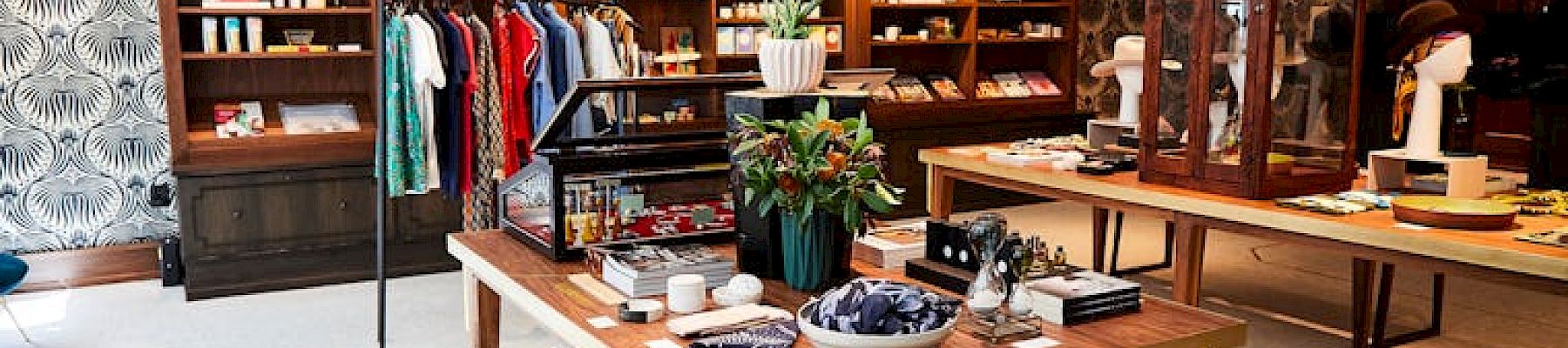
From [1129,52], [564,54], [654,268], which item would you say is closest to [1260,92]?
[1129,52]

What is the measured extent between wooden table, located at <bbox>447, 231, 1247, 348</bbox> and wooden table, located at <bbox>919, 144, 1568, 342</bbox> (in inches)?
43.8

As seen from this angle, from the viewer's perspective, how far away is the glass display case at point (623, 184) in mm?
3234

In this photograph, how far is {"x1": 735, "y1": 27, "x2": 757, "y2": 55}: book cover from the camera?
7.25m

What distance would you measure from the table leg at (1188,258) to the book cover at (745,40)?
3370 millimetres

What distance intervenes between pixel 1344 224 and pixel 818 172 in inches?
73.2

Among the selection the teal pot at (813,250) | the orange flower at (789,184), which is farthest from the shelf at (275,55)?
the orange flower at (789,184)

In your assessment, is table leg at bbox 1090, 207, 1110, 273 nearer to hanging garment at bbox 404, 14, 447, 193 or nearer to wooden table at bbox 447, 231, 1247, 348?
hanging garment at bbox 404, 14, 447, 193

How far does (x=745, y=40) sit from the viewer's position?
726 cm

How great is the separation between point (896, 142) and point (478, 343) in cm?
446

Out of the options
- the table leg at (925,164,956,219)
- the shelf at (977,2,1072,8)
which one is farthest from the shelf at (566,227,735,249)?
the shelf at (977,2,1072,8)

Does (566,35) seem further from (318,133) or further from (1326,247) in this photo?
(1326,247)

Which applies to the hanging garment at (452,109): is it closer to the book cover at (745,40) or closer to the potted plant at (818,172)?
the book cover at (745,40)

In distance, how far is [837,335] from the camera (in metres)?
2.21

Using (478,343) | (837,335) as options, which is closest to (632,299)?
(837,335)
